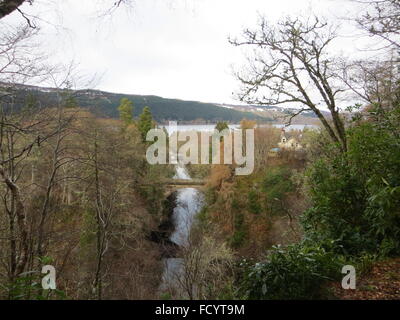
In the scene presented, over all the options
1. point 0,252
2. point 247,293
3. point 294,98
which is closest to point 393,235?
point 247,293

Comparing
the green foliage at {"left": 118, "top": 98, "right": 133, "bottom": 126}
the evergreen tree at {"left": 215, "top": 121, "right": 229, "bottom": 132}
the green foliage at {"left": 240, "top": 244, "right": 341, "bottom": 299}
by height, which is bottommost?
the green foliage at {"left": 240, "top": 244, "right": 341, "bottom": 299}

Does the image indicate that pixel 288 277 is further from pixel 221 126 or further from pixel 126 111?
pixel 221 126

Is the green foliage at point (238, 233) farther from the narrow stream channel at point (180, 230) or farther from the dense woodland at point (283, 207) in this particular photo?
the dense woodland at point (283, 207)

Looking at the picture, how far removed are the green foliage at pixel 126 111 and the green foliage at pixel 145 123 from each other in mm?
846

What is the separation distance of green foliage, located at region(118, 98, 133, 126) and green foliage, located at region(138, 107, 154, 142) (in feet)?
2.78

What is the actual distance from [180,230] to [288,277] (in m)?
13.7

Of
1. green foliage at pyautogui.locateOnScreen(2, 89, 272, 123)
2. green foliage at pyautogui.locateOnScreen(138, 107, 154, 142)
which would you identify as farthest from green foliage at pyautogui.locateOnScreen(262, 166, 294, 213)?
green foliage at pyautogui.locateOnScreen(138, 107, 154, 142)

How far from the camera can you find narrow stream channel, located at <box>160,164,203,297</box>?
9289mm

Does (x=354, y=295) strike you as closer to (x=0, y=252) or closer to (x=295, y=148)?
(x=0, y=252)

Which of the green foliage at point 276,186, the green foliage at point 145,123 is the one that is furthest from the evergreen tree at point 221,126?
the green foliage at point 276,186

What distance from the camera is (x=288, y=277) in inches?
89.7

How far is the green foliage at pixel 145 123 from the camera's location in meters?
→ 21.7

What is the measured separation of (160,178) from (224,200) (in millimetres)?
4779

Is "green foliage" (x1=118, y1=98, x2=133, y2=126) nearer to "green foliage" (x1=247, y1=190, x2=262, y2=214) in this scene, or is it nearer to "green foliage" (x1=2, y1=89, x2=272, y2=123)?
"green foliage" (x1=2, y1=89, x2=272, y2=123)
